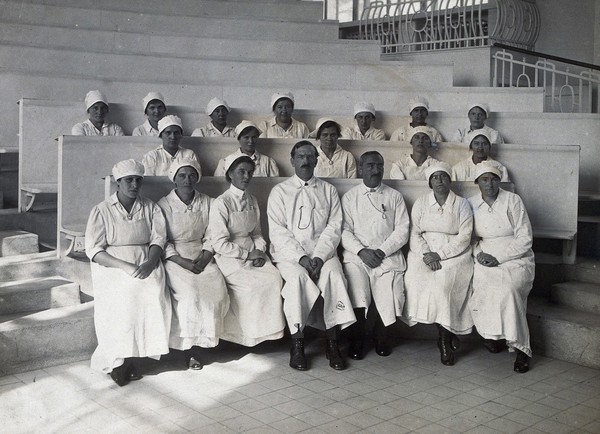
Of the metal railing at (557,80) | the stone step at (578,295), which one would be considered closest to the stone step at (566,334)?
the stone step at (578,295)

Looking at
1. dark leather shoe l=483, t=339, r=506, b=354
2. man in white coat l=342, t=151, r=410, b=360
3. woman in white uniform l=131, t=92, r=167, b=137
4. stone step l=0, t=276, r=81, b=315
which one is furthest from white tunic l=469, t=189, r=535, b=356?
woman in white uniform l=131, t=92, r=167, b=137

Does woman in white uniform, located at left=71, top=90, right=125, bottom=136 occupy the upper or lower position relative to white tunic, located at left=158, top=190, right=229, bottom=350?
upper

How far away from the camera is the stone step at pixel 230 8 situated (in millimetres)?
10555

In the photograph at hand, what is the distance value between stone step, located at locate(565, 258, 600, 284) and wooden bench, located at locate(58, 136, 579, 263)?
0.08 metres

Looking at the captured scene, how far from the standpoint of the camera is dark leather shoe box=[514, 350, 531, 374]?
5070mm

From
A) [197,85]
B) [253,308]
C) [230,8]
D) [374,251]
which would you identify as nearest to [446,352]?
[374,251]

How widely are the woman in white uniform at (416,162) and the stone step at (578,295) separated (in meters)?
1.56

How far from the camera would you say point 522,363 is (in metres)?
5.09

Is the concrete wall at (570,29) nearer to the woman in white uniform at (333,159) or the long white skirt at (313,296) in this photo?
the woman in white uniform at (333,159)

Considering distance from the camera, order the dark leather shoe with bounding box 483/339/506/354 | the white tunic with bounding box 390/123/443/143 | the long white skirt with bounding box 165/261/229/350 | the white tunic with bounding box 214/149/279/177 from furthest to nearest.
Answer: the white tunic with bounding box 390/123/443/143 < the white tunic with bounding box 214/149/279/177 < the dark leather shoe with bounding box 483/339/506/354 < the long white skirt with bounding box 165/261/229/350

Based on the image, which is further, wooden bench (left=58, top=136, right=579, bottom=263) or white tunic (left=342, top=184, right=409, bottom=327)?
wooden bench (left=58, top=136, right=579, bottom=263)

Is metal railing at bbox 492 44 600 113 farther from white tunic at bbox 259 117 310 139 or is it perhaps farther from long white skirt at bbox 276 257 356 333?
long white skirt at bbox 276 257 356 333

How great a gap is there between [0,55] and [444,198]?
5879mm

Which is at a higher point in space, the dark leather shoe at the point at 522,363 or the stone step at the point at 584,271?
the stone step at the point at 584,271
